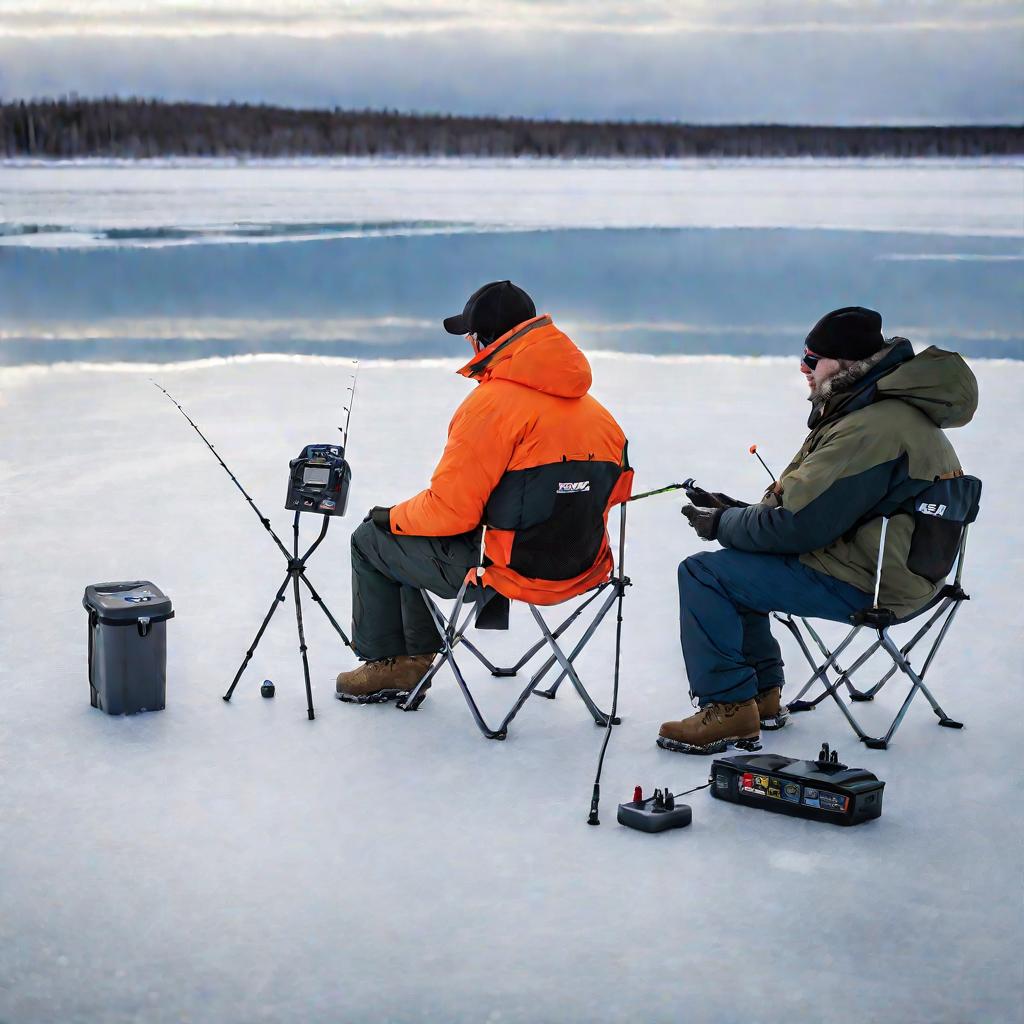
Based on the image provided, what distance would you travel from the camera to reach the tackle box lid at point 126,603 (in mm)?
4031

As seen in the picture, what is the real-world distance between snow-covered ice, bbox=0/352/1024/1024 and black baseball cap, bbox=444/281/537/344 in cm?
111

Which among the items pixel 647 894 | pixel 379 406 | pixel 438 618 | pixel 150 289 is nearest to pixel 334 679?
pixel 438 618

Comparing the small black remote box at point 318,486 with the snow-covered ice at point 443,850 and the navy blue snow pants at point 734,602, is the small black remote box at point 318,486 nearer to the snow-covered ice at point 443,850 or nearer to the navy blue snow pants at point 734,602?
the snow-covered ice at point 443,850

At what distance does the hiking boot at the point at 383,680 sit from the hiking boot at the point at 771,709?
969mm

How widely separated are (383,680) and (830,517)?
1.38 meters

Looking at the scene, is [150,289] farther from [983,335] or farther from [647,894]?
[647,894]

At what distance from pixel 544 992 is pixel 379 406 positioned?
7278 millimetres

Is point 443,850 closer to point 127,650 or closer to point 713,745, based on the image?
point 713,745

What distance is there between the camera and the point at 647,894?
309 centimetres

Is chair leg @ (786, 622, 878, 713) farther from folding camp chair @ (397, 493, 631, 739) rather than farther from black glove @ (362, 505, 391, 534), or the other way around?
black glove @ (362, 505, 391, 534)

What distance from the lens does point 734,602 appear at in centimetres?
392

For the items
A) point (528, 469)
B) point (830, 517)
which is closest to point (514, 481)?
point (528, 469)

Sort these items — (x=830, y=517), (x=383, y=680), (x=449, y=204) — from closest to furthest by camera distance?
(x=830, y=517)
(x=383, y=680)
(x=449, y=204)

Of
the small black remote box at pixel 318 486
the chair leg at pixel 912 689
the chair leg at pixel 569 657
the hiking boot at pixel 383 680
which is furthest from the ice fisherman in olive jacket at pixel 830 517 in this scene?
the small black remote box at pixel 318 486
